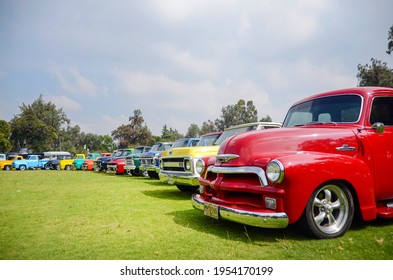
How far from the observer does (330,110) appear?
4.45m

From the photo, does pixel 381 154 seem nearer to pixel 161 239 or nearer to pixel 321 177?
pixel 321 177

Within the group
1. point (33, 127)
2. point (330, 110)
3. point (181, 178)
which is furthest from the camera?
point (33, 127)

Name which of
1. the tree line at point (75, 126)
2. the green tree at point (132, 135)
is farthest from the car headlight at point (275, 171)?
the green tree at point (132, 135)

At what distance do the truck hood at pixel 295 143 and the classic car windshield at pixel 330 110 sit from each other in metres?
0.33

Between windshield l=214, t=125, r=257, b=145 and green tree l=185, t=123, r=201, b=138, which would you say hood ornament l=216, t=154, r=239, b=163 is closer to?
windshield l=214, t=125, r=257, b=145

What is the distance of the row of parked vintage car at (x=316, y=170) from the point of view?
3277mm

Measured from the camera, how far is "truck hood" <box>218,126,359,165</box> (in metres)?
3.83

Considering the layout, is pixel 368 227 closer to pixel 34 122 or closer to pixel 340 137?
pixel 340 137

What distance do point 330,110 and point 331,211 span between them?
1706 millimetres

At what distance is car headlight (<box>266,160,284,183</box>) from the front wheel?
1.60 feet

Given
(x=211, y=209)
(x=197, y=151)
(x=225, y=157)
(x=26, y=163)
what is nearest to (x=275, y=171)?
(x=225, y=157)

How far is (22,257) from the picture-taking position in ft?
10.3

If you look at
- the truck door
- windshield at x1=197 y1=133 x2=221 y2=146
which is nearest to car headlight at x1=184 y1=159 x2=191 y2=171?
windshield at x1=197 y1=133 x2=221 y2=146

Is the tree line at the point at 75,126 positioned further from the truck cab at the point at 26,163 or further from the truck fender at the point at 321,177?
the truck fender at the point at 321,177
